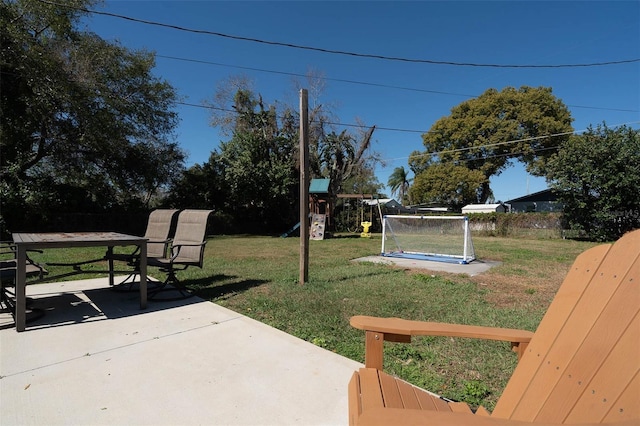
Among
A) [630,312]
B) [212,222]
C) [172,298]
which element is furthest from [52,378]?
[212,222]

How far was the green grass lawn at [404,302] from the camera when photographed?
2.54m

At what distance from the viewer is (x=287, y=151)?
1980 cm

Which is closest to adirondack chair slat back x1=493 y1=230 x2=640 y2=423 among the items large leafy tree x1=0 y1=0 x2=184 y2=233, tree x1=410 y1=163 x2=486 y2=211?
large leafy tree x1=0 y1=0 x2=184 y2=233

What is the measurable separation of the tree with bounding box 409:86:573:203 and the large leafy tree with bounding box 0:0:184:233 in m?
20.5

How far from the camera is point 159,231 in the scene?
5109 millimetres

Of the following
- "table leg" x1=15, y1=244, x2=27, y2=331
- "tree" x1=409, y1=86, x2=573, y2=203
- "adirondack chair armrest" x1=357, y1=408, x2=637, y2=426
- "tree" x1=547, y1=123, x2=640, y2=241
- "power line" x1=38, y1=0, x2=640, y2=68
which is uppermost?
"tree" x1=409, y1=86, x2=573, y2=203

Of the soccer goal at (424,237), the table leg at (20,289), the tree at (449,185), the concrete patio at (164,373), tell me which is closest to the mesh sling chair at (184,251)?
the concrete patio at (164,373)

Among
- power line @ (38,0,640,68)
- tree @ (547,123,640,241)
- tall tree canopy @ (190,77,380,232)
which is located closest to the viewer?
power line @ (38,0,640,68)

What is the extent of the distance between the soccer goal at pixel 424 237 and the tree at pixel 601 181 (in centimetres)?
832

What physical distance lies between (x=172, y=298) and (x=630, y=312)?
461 centimetres

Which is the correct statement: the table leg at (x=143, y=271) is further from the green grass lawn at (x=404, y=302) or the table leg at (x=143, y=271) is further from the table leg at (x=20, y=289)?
the table leg at (x=20, y=289)

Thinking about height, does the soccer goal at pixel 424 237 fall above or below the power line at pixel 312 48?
below

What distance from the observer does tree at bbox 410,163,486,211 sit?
29984 millimetres

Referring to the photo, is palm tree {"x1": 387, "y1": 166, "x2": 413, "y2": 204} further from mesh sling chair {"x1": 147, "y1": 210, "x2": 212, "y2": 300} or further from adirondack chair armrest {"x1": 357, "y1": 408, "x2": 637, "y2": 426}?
adirondack chair armrest {"x1": 357, "y1": 408, "x2": 637, "y2": 426}
